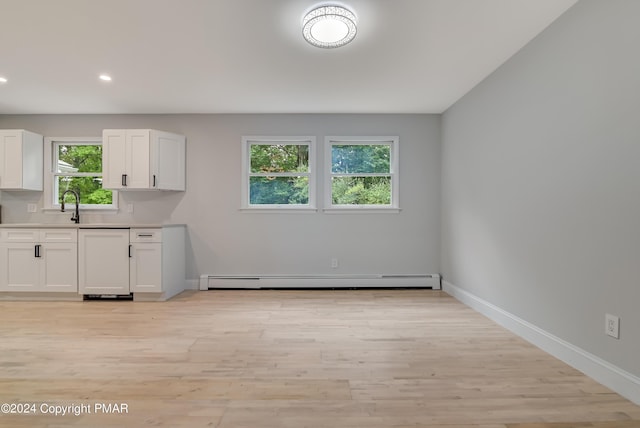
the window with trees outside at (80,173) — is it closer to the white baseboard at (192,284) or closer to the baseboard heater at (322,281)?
the white baseboard at (192,284)

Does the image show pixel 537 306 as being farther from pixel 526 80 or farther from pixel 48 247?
pixel 48 247

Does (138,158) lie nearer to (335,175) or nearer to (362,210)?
(335,175)

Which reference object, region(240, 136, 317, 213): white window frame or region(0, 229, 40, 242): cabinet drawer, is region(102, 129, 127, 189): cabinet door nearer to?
region(0, 229, 40, 242): cabinet drawer

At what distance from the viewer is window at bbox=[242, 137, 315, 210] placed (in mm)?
4332

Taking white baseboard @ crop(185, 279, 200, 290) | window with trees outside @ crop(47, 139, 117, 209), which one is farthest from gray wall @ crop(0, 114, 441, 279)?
white baseboard @ crop(185, 279, 200, 290)

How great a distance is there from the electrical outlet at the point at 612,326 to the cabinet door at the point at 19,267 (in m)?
5.58

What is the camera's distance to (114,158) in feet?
12.8

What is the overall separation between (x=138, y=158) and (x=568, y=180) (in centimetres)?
459

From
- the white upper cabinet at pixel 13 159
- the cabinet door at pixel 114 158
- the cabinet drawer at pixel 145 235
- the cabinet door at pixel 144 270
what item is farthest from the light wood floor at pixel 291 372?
the white upper cabinet at pixel 13 159

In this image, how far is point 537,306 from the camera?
2.38 metres

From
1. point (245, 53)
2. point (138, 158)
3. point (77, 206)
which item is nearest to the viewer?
point (245, 53)

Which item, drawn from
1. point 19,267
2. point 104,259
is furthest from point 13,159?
point 104,259

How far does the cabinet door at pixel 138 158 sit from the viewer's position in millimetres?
3867

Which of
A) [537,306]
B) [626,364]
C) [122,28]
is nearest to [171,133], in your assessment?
[122,28]
